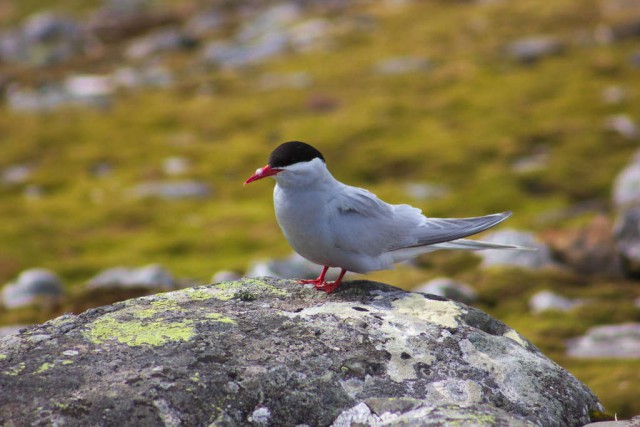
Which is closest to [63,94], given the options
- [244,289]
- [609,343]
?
[609,343]

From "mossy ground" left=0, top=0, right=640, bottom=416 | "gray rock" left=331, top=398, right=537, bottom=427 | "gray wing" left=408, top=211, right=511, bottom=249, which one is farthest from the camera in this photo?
"mossy ground" left=0, top=0, right=640, bottom=416

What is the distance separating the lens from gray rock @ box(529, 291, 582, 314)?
1594cm

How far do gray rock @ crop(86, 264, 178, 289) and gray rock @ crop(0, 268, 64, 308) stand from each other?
0.75 m

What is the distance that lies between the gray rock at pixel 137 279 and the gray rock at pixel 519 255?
7.28 m

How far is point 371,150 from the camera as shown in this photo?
90.4 feet

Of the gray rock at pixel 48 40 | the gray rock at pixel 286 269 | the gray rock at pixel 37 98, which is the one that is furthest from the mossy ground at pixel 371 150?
the gray rock at pixel 48 40

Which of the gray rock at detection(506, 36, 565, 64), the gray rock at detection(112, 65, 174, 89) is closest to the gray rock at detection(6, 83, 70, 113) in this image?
the gray rock at detection(112, 65, 174, 89)

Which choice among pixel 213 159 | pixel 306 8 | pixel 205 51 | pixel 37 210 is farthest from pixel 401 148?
pixel 306 8

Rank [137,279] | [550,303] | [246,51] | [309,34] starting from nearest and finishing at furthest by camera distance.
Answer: [550,303] < [137,279] < [246,51] < [309,34]

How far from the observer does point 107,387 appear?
5828 mm

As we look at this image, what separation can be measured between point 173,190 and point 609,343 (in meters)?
15.2

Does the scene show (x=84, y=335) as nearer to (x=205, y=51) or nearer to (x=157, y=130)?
(x=157, y=130)

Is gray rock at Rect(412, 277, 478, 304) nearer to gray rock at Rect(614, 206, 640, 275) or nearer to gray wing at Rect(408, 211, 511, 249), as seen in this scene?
gray rock at Rect(614, 206, 640, 275)

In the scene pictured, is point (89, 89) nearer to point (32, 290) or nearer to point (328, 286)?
point (32, 290)
